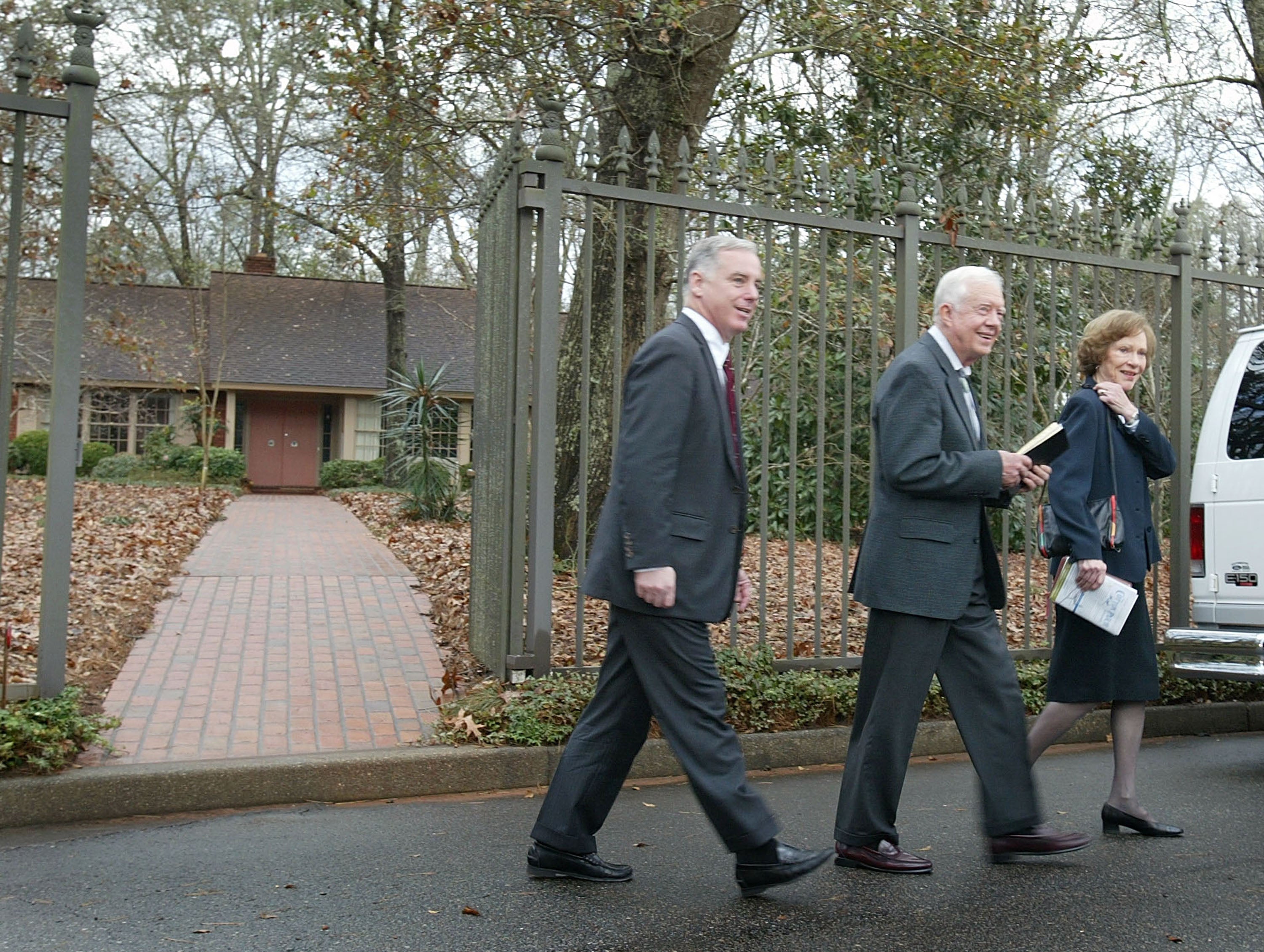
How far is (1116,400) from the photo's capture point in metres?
4.49

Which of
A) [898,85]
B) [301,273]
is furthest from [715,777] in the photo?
[301,273]

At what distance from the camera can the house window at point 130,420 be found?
31.2 m

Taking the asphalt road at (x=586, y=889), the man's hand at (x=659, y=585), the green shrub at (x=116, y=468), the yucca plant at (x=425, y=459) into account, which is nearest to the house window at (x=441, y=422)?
the yucca plant at (x=425, y=459)

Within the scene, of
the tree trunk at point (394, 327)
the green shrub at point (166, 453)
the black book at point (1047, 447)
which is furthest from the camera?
the green shrub at point (166, 453)

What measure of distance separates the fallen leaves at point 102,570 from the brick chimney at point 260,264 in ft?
48.5

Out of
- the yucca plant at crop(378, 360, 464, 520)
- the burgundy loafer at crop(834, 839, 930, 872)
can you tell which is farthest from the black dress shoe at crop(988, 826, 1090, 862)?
the yucca plant at crop(378, 360, 464, 520)

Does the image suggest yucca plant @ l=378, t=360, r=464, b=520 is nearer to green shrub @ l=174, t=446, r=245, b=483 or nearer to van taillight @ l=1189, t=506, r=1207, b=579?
van taillight @ l=1189, t=506, r=1207, b=579

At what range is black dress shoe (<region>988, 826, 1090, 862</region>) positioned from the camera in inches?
154

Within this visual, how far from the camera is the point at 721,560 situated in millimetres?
3623

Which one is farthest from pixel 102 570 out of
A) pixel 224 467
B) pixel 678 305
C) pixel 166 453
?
pixel 166 453

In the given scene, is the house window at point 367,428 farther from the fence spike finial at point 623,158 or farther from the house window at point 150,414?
the fence spike finial at point 623,158

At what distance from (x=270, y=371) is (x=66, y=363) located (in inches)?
1079

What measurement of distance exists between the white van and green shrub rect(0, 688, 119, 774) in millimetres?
4606

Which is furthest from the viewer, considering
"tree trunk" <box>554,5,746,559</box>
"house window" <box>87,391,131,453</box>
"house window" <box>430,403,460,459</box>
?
"house window" <box>87,391,131,453</box>
